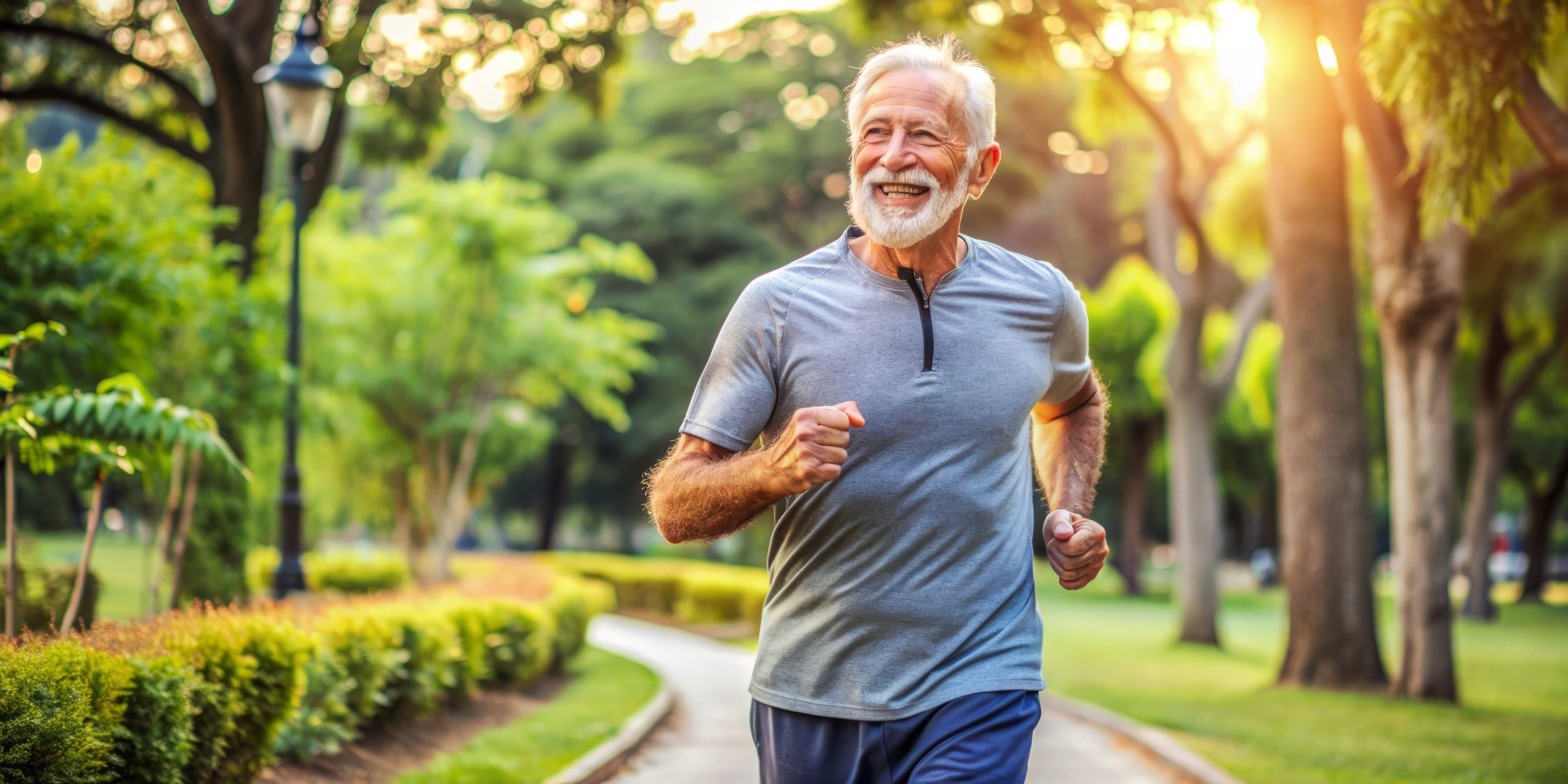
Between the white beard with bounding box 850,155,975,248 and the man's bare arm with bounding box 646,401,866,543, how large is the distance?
0.50 m

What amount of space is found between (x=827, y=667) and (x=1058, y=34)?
47.9ft

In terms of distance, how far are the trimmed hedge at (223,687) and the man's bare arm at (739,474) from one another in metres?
2.84

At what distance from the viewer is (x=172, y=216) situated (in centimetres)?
990

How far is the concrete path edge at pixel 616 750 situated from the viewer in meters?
8.65

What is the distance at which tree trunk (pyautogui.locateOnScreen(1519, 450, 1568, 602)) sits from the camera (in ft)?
105

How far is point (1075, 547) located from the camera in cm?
306

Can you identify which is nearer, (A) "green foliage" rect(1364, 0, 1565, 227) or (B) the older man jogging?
(B) the older man jogging

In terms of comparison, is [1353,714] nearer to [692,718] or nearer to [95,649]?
[692,718]

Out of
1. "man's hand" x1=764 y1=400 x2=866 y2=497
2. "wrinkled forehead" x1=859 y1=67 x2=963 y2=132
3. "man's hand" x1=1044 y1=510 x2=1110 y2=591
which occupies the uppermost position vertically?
"wrinkled forehead" x1=859 y1=67 x2=963 y2=132

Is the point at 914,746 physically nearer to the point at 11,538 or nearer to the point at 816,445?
the point at 816,445

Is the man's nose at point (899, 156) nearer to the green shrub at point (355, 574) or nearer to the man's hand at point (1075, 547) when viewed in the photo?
the man's hand at point (1075, 547)

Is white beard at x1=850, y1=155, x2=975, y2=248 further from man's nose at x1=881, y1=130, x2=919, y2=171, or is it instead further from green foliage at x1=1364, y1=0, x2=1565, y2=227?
green foliage at x1=1364, y1=0, x2=1565, y2=227

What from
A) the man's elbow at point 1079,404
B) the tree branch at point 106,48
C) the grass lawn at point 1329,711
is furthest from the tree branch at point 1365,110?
the tree branch at point 106,48

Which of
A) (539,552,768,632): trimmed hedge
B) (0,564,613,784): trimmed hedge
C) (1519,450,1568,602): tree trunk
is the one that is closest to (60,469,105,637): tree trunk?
(0,564,613,784): trimmed hedge
